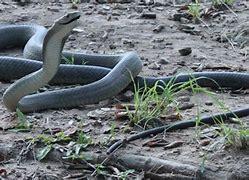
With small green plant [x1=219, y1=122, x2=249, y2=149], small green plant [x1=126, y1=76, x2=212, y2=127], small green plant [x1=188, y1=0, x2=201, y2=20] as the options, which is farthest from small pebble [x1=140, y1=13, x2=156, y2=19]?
small green plant [x1=219, y1=122, x2=249, y2=149]

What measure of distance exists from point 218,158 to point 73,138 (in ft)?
2.87

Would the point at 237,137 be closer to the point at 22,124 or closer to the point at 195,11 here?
the point at 22,124

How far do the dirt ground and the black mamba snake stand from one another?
0.07m

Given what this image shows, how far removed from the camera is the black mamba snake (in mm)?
4367

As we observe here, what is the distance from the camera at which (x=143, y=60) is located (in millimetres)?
5898

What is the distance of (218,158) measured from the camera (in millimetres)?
3855

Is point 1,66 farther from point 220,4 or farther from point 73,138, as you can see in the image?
point 220,4

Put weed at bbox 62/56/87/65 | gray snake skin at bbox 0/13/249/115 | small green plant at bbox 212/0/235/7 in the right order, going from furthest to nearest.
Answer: small green plant at bbox 212/0/235/7 < weed at bbox 62/56/87/65 < gray snake skin at bbox 0/13/249/115

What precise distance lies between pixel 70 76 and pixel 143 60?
32.3 inches

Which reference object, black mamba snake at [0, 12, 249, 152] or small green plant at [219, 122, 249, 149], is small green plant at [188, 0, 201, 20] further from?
small green plant at [219, 122, 249, 149]

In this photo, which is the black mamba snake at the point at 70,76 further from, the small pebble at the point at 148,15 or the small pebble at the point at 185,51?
the small pebble at the point at 148,15

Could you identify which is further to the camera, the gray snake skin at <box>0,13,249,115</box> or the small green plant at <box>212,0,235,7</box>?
the small green plant at <box>212,0,235,7</box>

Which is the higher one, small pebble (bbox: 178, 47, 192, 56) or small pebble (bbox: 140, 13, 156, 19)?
small pebble (bbox: 178, 47, 192, 56)

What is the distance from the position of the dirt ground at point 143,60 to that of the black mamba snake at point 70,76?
0.24 ft
